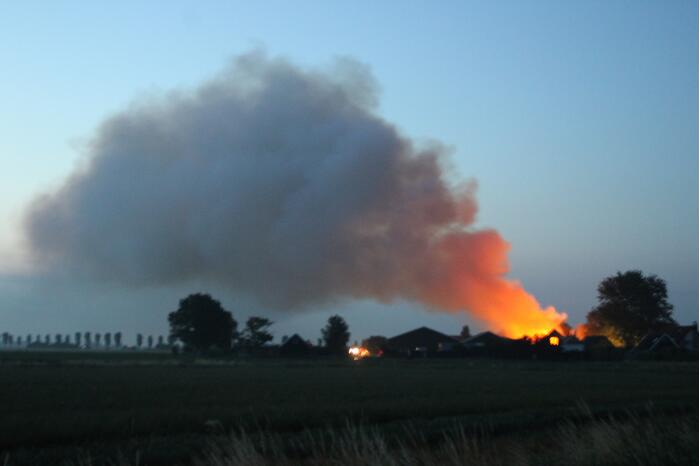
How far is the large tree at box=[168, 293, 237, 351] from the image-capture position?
14888 cm

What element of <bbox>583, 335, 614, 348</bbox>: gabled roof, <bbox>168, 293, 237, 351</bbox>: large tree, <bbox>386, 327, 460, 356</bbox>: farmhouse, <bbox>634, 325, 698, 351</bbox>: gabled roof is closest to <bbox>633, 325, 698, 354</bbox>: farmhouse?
<bbox>634, 325, 698, 351</bbox>: gabled roof

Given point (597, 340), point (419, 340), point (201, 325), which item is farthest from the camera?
point (201, 325)

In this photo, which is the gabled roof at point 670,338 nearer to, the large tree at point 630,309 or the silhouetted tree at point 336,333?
the large tree at point 630,309

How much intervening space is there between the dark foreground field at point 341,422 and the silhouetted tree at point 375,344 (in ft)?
293

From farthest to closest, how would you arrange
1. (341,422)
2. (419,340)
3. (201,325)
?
(201,325), (419,340), (341,422)

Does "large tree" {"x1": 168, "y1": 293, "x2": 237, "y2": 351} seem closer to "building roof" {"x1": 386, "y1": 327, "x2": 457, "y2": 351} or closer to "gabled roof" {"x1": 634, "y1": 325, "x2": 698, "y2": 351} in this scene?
"building roof" {"x1": 386, "y1": 327, "x2": 457, "y2": 351}

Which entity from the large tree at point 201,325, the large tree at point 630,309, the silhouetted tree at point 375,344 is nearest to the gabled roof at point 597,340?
the large tree at point 630,309

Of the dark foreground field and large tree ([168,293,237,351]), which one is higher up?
large tree ([168,293,237,351])

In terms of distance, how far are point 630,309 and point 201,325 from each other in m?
73.2

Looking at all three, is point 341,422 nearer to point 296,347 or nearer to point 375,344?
point 296,347

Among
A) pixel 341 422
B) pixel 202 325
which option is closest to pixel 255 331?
pixel 202 325

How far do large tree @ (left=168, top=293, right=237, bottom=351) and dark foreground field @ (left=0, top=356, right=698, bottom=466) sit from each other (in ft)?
334

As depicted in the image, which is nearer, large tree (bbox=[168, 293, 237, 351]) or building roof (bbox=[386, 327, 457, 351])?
building roof (bbox=[386, 327, 457, 351])

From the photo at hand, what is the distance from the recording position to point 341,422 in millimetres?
26234
